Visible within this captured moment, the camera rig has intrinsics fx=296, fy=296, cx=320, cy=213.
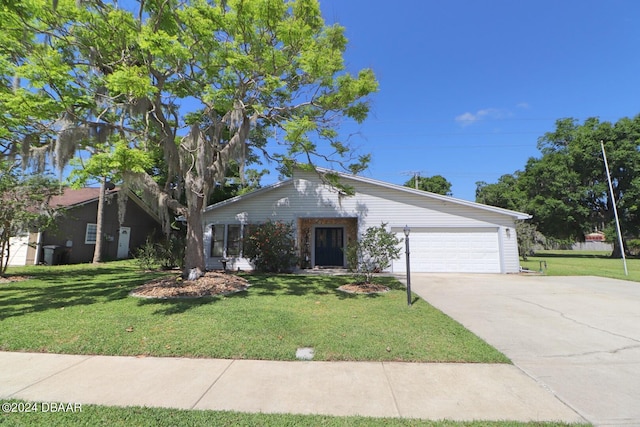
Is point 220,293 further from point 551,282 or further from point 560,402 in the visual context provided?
point 551,282

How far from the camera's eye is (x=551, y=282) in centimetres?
1067

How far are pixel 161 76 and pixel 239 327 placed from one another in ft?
23.6

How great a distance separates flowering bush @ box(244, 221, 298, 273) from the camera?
1305 centimetres

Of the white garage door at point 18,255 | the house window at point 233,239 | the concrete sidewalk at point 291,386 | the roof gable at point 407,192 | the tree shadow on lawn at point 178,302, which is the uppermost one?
the roof gable at point 407,192

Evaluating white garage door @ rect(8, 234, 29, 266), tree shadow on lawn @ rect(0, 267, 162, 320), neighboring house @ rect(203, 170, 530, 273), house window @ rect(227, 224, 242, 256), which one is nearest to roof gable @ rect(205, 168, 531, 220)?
neighboring house @ rect(203, 170, 530, 273)

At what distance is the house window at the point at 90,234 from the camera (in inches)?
695

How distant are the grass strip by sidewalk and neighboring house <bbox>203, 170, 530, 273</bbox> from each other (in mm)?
11386

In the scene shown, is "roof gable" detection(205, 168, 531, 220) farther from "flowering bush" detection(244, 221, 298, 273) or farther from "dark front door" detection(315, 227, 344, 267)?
"dark front door" detection(315, 227, 344, 267)

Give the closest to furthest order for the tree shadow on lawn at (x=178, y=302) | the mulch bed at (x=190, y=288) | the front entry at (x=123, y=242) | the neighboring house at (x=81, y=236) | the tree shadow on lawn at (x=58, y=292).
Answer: the tree shadow on lawn at (x=178, y=302) → the tree shadow on lawn at (x=58, y=292) → the mulch bed at (x=190, y=288) → the neighboring house at (x=81, y=236) → the front entry at (x=123, y=242)

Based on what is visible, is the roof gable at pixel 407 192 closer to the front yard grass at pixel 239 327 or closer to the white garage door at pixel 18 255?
the front yard grass at pixel 239 327

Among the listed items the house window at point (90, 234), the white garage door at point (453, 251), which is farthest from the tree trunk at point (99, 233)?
the white garage door at point (453, 251)

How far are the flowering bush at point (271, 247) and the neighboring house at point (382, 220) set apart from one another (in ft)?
3.00

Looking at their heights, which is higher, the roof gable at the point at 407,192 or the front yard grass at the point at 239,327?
the roof gable at the point at 407,192

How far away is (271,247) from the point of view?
13.0 meters
